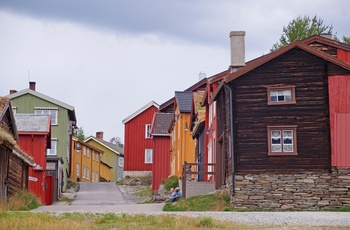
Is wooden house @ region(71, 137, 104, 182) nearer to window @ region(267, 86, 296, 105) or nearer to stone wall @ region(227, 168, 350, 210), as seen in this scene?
window @ region(267, 86, 296, 105)

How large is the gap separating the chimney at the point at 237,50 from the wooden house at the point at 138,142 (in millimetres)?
36972

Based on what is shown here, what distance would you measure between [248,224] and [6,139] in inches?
490

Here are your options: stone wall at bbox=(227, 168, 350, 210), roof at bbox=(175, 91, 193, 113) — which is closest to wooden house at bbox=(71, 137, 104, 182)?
roof at bbox=(175, 91, 193, 113)

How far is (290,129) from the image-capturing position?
3400 cm

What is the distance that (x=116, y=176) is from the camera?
102m

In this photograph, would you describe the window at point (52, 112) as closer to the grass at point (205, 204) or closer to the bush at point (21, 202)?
the bush at point (21, 202)

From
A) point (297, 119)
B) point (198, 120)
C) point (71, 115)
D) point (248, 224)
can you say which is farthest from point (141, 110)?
point (248, 224)

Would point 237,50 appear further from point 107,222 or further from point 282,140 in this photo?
point 107,222

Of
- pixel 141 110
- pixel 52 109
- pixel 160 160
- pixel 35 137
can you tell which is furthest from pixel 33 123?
pixel 141 110

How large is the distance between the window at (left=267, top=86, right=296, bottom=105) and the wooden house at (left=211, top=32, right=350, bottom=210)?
4 centimetres

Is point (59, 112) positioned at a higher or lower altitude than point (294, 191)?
higher

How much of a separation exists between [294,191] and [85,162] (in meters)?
54.1

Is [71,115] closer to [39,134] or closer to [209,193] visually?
[39,134]

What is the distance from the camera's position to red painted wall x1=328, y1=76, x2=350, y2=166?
33.6m
